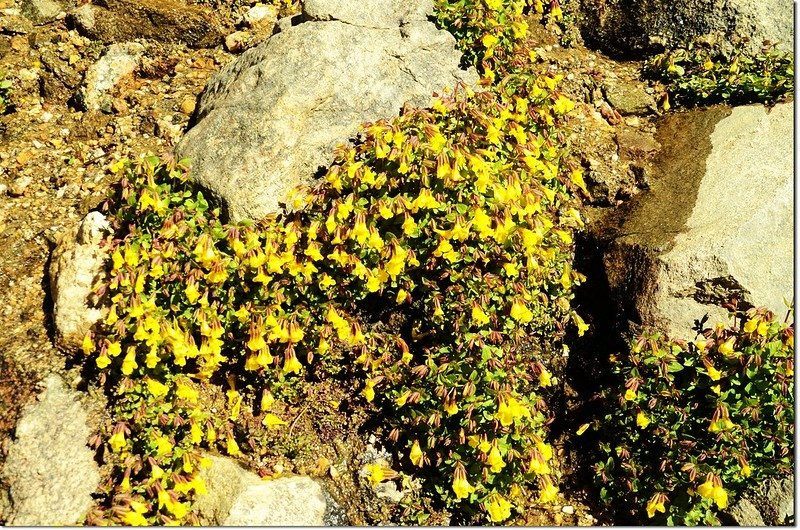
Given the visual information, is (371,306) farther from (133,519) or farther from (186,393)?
(133,519)

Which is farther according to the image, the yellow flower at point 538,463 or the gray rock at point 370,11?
the gray rock at point 370,11

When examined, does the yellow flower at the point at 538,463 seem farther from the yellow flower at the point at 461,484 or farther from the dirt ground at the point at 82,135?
the dirt ground at the point at 82,135

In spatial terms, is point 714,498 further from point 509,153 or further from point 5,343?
point 5,343

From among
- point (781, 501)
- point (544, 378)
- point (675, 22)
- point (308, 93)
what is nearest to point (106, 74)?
point (308, 93)

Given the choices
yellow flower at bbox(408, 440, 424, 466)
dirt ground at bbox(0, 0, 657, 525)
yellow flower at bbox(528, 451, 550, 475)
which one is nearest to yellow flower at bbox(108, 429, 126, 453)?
dirt ground at bbox(0, 0, 657, 525)

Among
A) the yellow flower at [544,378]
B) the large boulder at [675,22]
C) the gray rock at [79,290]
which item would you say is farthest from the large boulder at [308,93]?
the yellow flower at [544,378]
